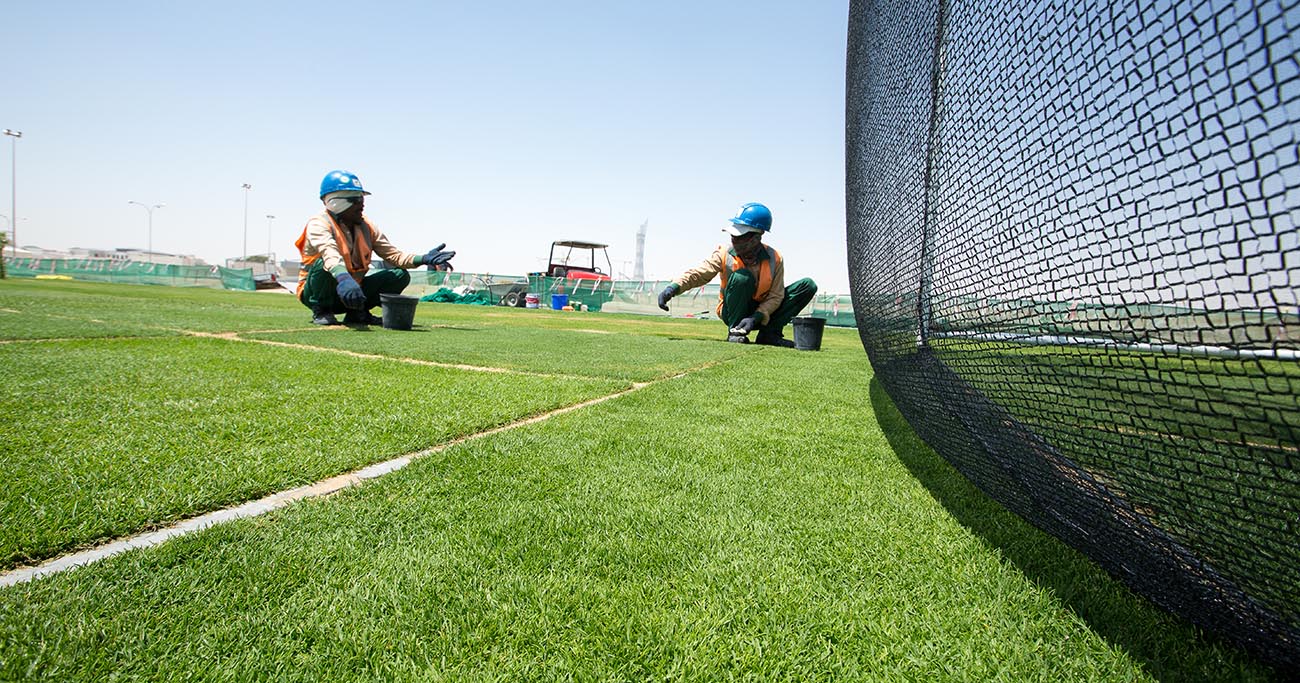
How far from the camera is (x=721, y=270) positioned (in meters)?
7.91

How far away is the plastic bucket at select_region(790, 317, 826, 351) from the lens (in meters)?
7.61

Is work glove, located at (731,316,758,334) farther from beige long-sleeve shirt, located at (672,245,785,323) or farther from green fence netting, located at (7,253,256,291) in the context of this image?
green fence netting, located at (7,253,256,291)

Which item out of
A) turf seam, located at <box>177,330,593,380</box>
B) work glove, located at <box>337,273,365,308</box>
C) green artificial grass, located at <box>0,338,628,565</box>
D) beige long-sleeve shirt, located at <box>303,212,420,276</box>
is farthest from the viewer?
beige long-sleeve shirt, located at <box>303,212,420,276</box>

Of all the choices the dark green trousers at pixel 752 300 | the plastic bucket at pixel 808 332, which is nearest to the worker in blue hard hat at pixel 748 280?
the dark green trousers at pixel 752 300

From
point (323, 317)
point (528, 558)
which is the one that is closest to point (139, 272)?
point (323, 317)

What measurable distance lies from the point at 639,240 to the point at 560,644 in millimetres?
84877

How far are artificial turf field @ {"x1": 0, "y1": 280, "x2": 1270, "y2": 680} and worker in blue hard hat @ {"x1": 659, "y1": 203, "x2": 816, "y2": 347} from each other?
495cm

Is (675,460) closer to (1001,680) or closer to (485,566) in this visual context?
(485,566)

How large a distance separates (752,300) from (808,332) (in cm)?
82

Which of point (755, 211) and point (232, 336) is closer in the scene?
point (232, 336)

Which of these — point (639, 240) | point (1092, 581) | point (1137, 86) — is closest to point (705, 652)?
point (1092, 581)

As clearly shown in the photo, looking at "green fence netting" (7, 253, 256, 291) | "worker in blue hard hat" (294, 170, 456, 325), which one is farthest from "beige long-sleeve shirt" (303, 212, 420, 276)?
"green fence netting" (7, 253, 256, 291)

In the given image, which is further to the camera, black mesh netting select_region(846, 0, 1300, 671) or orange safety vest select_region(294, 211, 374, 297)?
orange safety vest select_region(294, 211, 374, 297)

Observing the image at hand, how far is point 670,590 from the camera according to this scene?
4.17 feet
